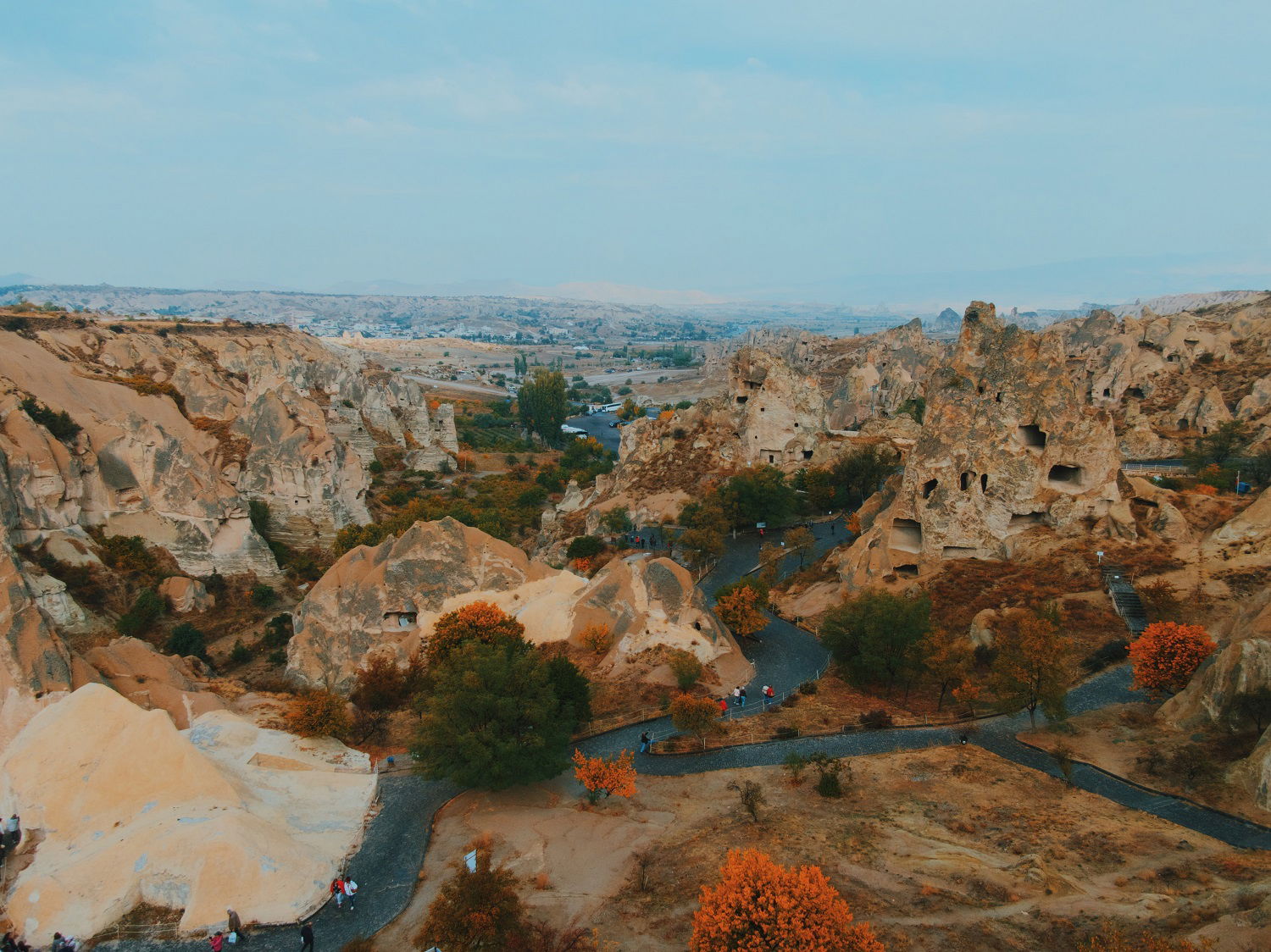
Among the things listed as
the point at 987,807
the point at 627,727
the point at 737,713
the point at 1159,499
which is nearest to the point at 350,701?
the point at 627,727

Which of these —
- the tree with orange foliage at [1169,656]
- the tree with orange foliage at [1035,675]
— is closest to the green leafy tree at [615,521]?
the tree with orange foliage at [1035,675]

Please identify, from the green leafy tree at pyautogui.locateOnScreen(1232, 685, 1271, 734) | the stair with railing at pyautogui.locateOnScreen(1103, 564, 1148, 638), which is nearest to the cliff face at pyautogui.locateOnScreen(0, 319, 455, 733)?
the green leafy tree at pyautogui.locateOnScreen(1232, 685, 1271, 734)

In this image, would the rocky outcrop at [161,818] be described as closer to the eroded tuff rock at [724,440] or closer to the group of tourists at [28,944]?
the group of tourists at [28,944]

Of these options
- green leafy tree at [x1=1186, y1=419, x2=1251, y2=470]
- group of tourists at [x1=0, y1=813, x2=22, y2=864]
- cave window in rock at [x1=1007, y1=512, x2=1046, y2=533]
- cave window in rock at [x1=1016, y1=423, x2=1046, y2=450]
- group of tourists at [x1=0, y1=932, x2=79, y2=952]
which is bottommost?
group of tourists at [x1=0, y1=932, x2=79, y2=952]

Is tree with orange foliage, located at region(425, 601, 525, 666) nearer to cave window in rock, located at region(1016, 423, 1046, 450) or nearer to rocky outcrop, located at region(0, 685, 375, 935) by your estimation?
rocky outcrop, located at region(0, 685, 375, 935)

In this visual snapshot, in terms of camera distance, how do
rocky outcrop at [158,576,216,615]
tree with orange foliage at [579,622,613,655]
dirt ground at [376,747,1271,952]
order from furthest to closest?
1. rocky outcrop at [158,576,216,615]
2. tree with orange foliage at [579,622,613,655]
3. dirt ground at [376,747,1271,952]
